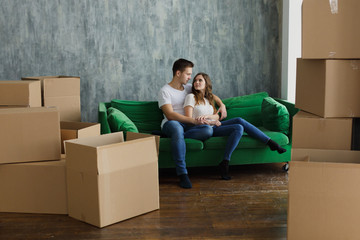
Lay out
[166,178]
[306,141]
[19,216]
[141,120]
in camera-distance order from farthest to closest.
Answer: [141,120], [166,178], [19,216], [306,141]

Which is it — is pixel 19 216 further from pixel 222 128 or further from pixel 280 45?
pixel 280 45

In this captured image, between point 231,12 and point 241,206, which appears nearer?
point 241,206

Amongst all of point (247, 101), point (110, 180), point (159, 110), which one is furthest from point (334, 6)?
point (159, 110)

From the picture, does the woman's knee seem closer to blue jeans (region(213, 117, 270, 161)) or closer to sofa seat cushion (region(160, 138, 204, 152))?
blue jeans (region(213, 117, 270, 161))

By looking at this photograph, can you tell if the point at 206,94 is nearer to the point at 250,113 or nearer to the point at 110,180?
the point at 250,113

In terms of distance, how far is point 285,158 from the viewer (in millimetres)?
4301

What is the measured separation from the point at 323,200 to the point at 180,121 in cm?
207

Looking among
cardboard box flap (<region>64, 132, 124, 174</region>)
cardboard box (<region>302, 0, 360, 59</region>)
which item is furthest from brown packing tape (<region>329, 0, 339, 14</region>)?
cardboard box flap (<region>64, 132, 124, 174</region>)

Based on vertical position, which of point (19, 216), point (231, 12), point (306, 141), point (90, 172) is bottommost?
point (19, 216)

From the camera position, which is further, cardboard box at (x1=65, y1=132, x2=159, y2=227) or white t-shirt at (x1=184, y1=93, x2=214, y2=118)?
white t-shirt at (x1=184, y1=93, x2=214, y2=118)

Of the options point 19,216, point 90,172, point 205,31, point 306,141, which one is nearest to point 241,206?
point 306,141

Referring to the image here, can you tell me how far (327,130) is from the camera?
2740 millimetres

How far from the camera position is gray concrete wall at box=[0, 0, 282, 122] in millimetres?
4984

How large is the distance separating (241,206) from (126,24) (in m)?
2.52
